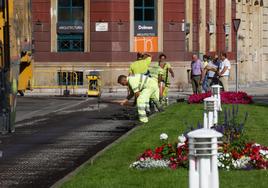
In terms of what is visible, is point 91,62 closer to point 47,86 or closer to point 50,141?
point 47,86

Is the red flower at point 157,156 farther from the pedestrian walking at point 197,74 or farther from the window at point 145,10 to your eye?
the window at point 145,10

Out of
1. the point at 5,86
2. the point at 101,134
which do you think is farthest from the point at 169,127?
the point at 5,86

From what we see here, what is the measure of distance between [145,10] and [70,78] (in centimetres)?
596

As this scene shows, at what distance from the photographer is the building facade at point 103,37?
159ft

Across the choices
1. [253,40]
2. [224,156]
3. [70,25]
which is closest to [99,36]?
[70,25]

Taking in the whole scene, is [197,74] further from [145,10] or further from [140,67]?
[145,10]

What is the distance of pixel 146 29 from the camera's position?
50031 millimetres

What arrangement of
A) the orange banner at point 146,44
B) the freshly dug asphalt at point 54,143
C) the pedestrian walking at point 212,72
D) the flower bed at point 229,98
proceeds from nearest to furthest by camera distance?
the freshly dug asphalt at point 54,143
the flower bed at point 229,98
the pedestrian walking at point 212,72
the orange banner at point 146,44

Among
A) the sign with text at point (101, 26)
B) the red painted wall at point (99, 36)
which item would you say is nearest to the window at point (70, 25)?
the red painted wall at point (99, 36)

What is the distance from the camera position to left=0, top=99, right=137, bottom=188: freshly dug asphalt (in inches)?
565

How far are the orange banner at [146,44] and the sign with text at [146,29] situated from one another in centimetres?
22

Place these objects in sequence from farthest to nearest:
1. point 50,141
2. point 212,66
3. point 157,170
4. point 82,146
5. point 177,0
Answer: point 177,0 → point 212,66 → point 50,141 → point 82,146 → point 157,170

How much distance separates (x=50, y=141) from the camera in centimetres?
1994

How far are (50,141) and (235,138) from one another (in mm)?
6734
